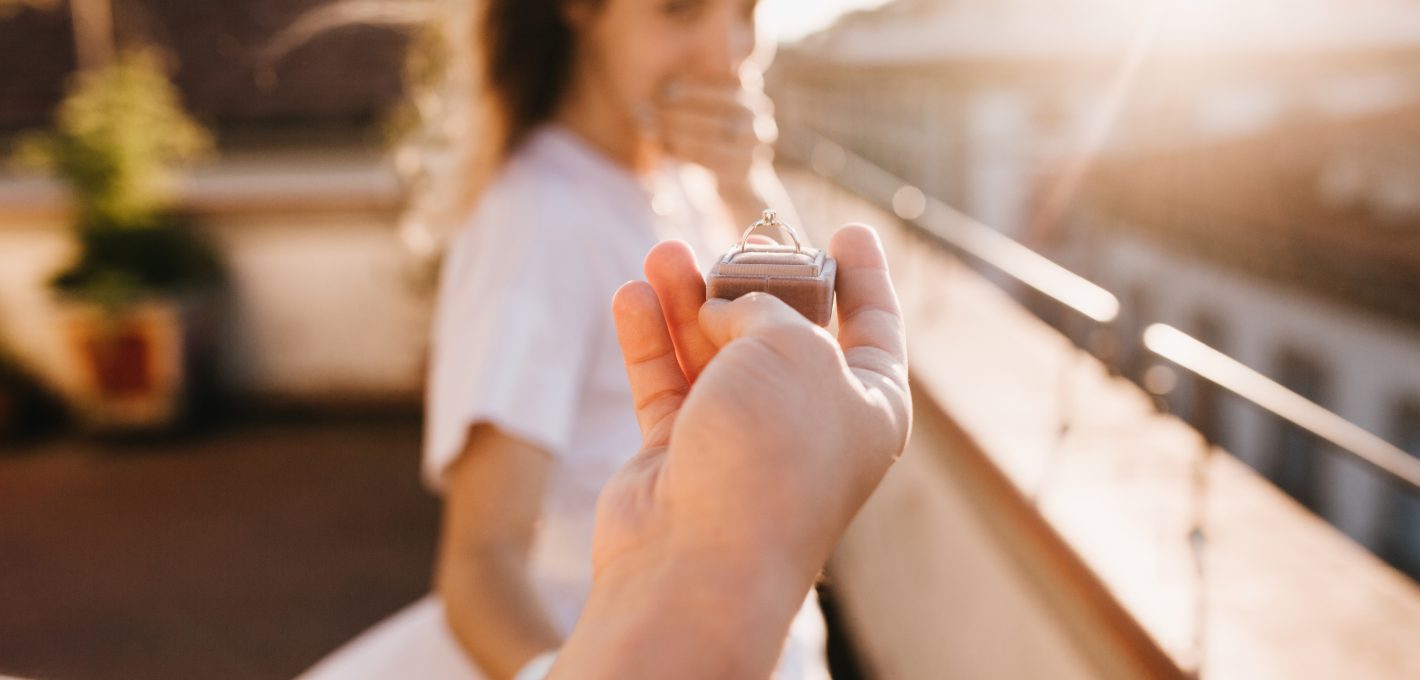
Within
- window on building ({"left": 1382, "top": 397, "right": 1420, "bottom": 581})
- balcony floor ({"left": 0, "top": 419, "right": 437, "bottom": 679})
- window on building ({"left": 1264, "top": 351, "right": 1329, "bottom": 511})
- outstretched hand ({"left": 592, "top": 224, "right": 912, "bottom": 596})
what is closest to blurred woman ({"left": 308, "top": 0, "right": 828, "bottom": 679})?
outstretched hand ({"left": 592, "top": 224, "right": 912, "bottom": 596})

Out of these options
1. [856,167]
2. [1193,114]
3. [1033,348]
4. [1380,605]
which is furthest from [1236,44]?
[1380,605]

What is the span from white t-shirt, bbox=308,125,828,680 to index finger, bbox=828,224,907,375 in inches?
21.2

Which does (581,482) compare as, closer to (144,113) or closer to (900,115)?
(144,113)

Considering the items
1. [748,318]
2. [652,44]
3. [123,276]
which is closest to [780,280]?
[748,318]

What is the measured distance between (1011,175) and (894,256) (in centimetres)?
1413

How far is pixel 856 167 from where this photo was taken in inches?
212

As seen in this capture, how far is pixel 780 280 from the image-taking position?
78 centimetres

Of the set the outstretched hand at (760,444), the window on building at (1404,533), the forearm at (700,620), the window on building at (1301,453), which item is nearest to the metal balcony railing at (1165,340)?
the outstretched hand at (760,444)

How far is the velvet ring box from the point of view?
77 centimetres

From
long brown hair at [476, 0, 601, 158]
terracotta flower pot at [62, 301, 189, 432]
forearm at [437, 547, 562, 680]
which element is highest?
long brown hair at [476, 0, 601, 158]

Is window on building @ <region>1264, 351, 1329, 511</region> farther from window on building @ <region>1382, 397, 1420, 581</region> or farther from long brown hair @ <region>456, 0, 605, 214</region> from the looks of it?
long brown hair @ <region>456, 0, 605, 214</region>

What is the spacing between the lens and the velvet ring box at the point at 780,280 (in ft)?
2.54

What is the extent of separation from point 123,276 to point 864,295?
5905mm

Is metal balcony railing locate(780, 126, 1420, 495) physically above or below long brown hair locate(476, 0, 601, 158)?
below
